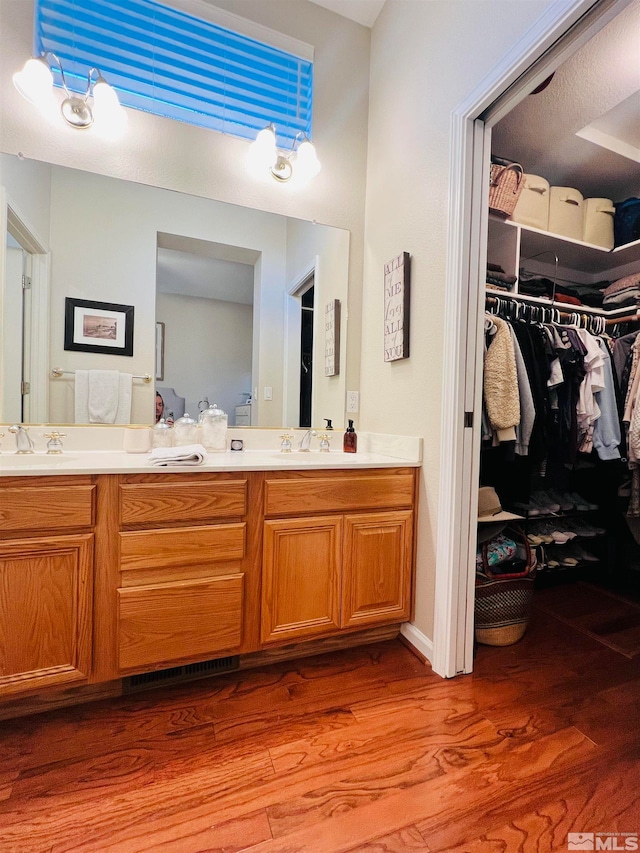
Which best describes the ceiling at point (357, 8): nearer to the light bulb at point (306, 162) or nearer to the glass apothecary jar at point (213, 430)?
the light bulb at point (306, 162)

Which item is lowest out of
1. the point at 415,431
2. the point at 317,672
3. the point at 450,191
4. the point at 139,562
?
the point at 317,672

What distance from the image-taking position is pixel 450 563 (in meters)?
1.52

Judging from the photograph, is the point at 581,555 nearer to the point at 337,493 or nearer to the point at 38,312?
the point at 337,493

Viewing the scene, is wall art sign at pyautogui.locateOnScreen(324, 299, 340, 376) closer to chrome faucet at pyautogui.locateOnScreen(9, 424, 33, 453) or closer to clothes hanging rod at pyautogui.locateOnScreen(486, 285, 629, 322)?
clothes hanging rod at pyautogui.locateOnScreen(486, 285, 629, 322)

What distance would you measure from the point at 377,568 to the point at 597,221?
7.59 ft

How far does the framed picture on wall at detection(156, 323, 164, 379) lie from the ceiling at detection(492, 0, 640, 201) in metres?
1.97

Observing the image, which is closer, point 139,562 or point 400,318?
point 139,562

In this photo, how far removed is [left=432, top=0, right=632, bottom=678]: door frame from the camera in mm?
1463

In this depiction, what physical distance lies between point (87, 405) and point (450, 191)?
5.65 ft

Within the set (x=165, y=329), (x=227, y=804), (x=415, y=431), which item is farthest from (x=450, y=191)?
(x=227, y=804)

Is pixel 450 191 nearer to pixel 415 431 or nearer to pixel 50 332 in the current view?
pixel 415 431

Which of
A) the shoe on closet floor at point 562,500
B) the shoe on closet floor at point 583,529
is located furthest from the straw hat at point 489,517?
the shoe on closet floor at point 583,529

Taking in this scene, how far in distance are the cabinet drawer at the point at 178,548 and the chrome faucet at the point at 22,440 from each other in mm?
609

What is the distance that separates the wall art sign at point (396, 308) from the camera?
1.76 meters
